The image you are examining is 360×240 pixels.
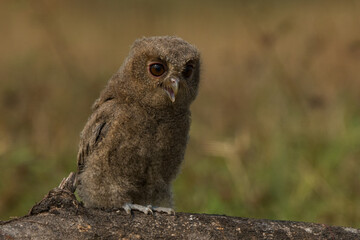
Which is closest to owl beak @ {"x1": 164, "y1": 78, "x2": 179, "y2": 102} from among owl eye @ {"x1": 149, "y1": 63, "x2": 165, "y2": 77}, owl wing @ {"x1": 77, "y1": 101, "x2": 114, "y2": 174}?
owl eye @ {"x1": 149, "y1": 63, "x2": 165, "y2": 77}

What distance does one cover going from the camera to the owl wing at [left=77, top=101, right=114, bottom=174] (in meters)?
4.23

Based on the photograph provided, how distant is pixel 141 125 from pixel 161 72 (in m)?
0.38

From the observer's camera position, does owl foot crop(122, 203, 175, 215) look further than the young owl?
No

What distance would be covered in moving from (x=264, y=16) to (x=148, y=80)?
4.69 m

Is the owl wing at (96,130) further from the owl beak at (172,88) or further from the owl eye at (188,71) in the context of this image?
the owl eye at (188,71)

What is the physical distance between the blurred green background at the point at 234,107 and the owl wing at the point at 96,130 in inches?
30.8

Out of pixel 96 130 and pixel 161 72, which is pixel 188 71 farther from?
pixel 96 130

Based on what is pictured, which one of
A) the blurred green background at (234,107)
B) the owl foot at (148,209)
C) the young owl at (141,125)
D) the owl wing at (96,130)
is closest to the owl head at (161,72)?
the young owl at (141,125)

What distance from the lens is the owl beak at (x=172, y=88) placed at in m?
3.91

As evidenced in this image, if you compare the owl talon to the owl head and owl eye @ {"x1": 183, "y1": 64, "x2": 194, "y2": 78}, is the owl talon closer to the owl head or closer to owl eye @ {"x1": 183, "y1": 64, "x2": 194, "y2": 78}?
the owl head

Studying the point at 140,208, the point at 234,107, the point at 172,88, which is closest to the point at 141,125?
the point at 172,88

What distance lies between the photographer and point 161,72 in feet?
13.3

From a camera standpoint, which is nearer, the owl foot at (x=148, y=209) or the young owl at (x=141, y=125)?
the owl foot at (x=148, y=209)

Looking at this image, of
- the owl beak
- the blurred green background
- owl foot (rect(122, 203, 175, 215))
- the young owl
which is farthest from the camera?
the blurred green background
